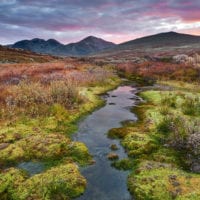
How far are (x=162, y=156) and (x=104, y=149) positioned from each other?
294cm

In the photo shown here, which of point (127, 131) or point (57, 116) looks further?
point (57, 116)

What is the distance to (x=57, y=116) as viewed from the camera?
63.3ft

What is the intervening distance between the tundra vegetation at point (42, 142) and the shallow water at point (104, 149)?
47 cm

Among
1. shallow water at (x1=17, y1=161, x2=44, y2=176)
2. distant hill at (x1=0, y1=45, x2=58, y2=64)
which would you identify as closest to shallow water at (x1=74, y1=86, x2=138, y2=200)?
shallow water at (x1=17, y1=161, x2=44, y2=176)

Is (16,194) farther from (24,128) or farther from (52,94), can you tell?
(52,94)

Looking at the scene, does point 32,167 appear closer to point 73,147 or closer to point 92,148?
point 73,147

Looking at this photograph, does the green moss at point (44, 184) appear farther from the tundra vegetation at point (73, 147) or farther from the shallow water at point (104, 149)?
the shallow water at point (104, 149)

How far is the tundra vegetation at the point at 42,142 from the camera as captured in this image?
1096 centimetres

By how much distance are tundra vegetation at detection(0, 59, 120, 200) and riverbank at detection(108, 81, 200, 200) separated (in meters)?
2.25

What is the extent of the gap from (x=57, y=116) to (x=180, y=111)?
9.15 m

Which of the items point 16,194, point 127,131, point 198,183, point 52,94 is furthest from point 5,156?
point 52,94

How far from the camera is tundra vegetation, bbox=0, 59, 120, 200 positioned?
11.0 m

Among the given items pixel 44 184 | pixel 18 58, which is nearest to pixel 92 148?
pixel 44 184

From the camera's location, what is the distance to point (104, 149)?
1473cm
